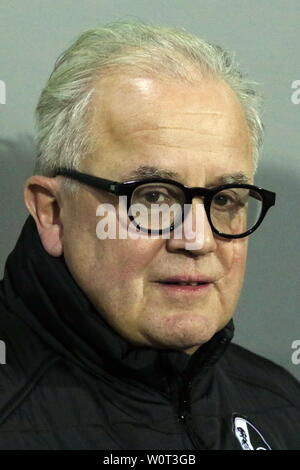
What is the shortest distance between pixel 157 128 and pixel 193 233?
0.67 feet

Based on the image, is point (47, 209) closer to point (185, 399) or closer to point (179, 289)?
point (179, 289)

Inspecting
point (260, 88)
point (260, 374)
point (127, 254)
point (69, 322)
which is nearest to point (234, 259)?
point (127, 254)

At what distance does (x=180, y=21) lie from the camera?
2363 mm

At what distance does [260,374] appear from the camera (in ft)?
7.04

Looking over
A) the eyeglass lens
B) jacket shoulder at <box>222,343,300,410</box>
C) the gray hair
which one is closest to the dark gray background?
jacket shoulder at <box>222,343,300,410</box>

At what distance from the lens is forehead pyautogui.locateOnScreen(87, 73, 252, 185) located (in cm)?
170

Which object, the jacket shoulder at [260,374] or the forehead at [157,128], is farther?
the jacket shoulder at [260,374]

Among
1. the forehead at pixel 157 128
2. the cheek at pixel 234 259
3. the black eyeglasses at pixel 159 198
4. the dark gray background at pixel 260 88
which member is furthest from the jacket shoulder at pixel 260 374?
the forehead at pixel 157 128

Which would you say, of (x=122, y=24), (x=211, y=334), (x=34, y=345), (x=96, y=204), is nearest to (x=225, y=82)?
(x=122, y=24)

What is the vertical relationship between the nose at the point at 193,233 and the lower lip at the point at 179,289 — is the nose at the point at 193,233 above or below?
above

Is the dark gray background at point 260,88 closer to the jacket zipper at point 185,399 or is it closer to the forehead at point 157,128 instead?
the forehead at point 157,128

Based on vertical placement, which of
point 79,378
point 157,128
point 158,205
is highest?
point 157,128

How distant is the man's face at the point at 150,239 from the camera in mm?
1701

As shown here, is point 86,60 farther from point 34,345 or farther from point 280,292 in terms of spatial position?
point 280,292
